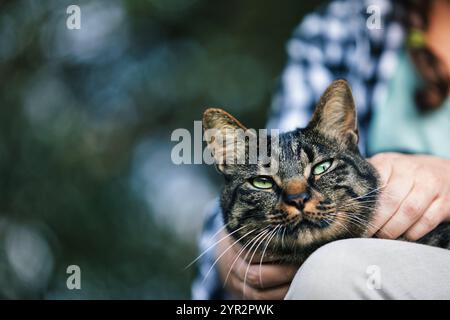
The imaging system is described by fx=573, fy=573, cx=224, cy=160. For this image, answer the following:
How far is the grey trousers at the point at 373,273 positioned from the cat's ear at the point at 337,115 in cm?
45

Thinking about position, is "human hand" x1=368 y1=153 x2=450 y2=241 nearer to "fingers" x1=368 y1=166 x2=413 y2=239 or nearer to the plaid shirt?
"fingers" x1=368 y1=166 x2=413 y2=239

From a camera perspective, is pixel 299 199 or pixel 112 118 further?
pixel 112 118

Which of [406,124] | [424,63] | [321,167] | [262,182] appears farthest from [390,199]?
[424,63]

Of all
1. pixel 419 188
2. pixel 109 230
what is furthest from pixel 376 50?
pixel 109 230

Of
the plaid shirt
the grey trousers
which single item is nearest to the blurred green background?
the plaid shirt

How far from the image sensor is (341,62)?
2.04m

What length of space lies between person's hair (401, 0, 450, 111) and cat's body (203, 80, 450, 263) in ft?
1.30

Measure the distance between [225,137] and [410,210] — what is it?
1.81 ft

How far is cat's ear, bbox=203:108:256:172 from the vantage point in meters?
A: 1.63

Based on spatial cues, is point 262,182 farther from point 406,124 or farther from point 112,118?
point 112,118

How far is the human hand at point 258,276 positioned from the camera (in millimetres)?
1526

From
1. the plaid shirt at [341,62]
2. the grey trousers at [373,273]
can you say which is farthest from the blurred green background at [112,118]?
the grey trousers at [373,273]

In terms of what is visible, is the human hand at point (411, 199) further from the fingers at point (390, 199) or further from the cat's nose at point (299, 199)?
the cat's nose at point (299, 199)
